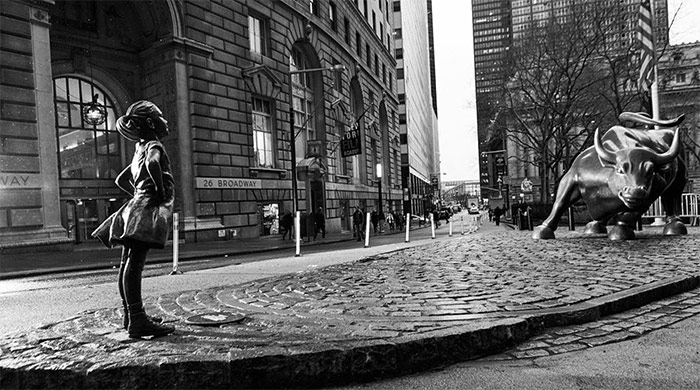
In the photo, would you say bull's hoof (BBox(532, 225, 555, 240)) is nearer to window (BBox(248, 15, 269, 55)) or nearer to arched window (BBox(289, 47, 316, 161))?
window (BBox(248, 15, 269, 55))

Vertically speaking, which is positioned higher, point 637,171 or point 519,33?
point 519,33

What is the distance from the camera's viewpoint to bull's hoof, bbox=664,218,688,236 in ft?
34.2

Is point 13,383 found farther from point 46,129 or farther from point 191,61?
point 191,61

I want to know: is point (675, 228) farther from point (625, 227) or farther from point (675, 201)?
point (625, 227)

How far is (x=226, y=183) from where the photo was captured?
22.5 m

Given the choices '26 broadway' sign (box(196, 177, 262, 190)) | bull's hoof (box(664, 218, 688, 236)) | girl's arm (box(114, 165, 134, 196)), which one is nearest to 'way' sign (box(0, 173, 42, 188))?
'26 broadway' sign (box(196, 177, 262, 190))

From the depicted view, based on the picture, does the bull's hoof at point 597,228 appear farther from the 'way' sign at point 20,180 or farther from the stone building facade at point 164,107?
the 'way' sign at point 20,180

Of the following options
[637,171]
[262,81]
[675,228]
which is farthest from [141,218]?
[262,81]

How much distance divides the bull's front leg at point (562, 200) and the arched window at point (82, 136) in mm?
18298

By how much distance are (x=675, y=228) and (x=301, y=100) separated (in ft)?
80.4

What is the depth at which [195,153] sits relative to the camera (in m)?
21.2

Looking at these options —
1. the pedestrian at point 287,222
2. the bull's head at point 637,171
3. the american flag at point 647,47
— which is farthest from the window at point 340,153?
the bull's head at point 637,171

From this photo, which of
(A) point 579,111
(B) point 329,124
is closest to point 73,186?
(B) point 329,124

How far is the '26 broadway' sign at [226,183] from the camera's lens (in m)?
21.4
